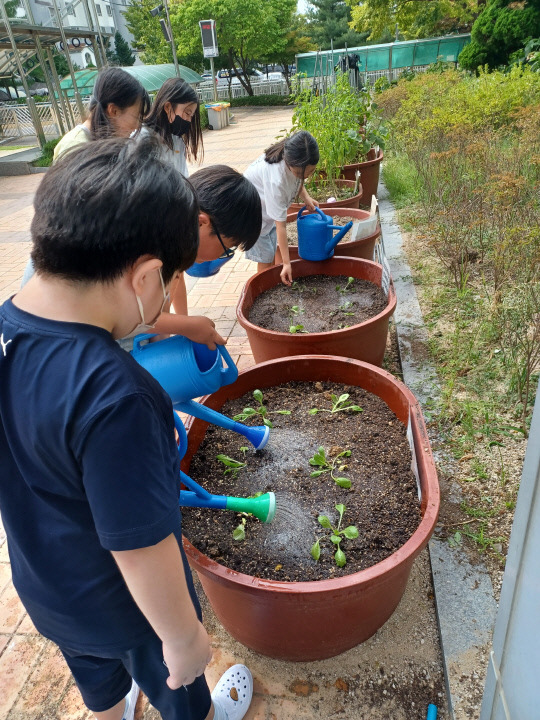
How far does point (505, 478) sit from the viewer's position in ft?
6.36

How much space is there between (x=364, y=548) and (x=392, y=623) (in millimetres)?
348

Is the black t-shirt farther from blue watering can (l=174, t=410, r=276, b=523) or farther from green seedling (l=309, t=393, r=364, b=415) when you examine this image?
green seedling (l=309, t=393, r=364, b=415)

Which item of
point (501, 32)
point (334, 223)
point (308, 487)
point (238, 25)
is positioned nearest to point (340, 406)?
point (308, 487)

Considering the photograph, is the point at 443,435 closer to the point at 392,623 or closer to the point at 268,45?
the point at 392,623

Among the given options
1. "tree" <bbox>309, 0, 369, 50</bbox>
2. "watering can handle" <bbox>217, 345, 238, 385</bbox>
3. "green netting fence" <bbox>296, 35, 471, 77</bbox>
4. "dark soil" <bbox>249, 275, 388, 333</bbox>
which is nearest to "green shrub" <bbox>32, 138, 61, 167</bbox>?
"dark soil" <bbox>249, 275, 388, 333</bbox>

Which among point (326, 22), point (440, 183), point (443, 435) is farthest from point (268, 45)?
point (443, 435)

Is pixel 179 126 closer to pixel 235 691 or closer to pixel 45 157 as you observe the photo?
pixel 235 691

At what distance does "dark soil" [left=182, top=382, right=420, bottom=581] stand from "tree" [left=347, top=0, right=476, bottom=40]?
73.9 ft

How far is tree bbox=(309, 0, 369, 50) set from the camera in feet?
105

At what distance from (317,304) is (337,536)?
5.42 ft

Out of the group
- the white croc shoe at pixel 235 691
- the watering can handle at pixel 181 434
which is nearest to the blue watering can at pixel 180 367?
the watering can handle at pixel 181 434

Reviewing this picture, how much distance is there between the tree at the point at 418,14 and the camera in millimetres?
19484

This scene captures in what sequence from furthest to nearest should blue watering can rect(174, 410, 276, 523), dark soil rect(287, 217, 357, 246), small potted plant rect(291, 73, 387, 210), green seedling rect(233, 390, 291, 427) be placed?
small potted plant rect(291, 73, 387, 210) < dark soil rect(287, 217, 357, 246) < green seedling rect(233, 390, 291, 427) < blue watering can rect(174, 410, 276, 523)

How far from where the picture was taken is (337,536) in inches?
57.6
